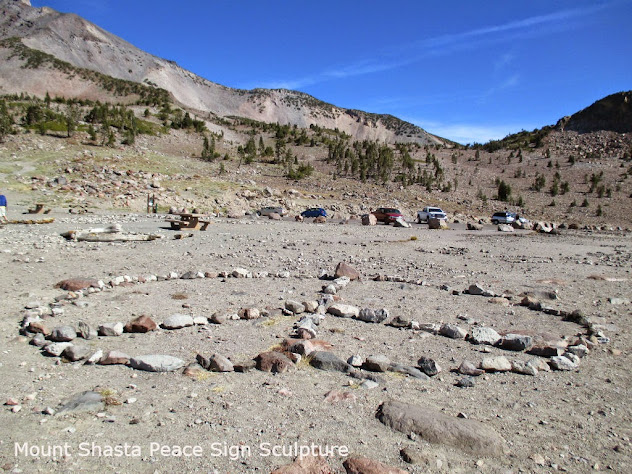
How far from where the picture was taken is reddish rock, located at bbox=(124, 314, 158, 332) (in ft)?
19.6

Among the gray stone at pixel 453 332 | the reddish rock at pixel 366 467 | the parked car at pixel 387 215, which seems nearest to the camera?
the reddish rock at pixel 366 467

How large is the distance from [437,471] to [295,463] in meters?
1.10

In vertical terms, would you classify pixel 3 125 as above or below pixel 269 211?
above

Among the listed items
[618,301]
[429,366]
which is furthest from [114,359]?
[618,301]

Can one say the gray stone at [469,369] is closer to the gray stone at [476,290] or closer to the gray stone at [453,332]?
the gray stone at [453,332]

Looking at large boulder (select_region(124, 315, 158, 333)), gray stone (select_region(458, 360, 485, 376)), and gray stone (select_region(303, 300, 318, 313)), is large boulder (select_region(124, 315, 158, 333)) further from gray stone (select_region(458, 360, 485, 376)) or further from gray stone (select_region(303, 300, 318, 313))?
gray stone (select_region(458, 360, 485, 376))

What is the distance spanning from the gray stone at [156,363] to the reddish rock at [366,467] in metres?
2.44

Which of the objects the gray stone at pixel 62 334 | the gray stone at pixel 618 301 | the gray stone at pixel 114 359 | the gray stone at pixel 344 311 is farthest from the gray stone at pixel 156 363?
the gray stone at pixel 618 301

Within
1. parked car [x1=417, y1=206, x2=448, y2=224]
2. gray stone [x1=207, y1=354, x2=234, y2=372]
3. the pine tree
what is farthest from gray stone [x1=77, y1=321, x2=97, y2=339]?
the pine tree

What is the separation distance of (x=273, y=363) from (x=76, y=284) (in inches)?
213

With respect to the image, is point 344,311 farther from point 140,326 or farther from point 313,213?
point 313,213

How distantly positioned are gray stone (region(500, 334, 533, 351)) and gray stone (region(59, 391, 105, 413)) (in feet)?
16.7

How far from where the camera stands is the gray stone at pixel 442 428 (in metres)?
3.49

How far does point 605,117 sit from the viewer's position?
6525 centimetres
